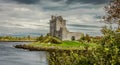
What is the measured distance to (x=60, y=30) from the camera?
156500mm

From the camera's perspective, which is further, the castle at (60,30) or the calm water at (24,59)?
the castle at (60,30)

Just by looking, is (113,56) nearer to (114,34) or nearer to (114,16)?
(114,34)

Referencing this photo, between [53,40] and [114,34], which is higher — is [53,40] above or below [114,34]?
below

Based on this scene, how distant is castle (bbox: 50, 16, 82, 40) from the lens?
512 feet

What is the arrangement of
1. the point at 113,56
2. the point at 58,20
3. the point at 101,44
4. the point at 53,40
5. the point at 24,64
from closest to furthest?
the point at 113,56, the point at 101,44, the point at 24,64, the point at 53,40, the point at 58,20

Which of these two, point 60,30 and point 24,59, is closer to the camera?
point 24,59

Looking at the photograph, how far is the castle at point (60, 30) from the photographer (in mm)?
156050

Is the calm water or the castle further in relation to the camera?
the castle

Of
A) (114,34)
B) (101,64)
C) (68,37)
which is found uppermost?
(114,34)

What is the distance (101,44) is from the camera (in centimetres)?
1168

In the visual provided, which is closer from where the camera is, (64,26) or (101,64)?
(101,64)

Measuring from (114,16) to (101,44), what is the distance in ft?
31.9

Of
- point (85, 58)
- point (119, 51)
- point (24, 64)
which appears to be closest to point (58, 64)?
point (85, 58)

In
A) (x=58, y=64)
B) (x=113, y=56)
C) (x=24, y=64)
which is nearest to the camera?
(x=113, y=56)
